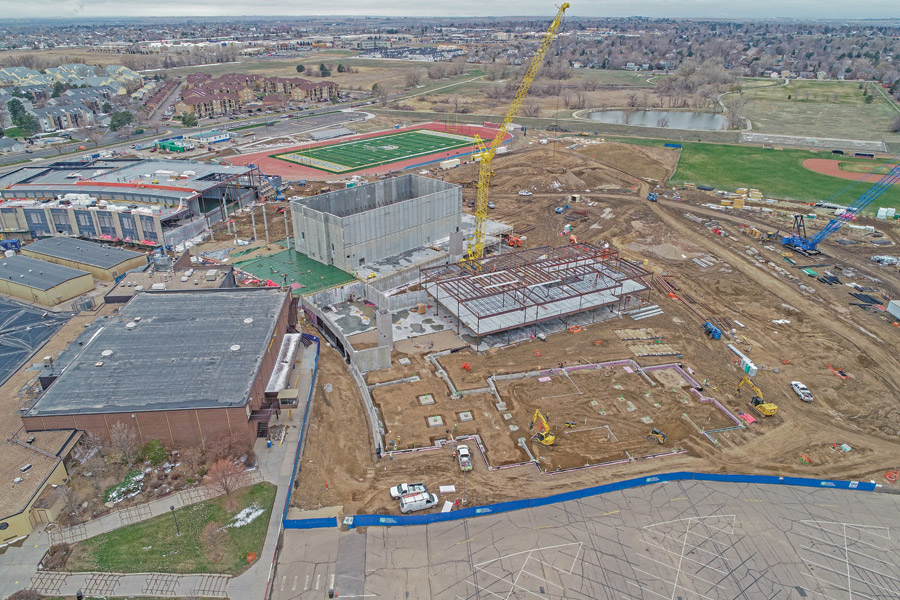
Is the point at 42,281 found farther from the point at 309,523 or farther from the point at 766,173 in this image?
the point at 766,173

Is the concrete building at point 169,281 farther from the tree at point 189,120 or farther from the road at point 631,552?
the tree at point 189,120

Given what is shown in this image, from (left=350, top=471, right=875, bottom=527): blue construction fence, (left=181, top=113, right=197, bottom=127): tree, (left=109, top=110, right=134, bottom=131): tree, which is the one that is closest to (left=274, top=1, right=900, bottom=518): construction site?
(left=350, top=471, right=875, bottom=527): blue construction fence

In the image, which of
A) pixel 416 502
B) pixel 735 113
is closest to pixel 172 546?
pixel 416 502

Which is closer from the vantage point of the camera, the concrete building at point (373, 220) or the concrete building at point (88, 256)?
the concrete building at point (373, 220)

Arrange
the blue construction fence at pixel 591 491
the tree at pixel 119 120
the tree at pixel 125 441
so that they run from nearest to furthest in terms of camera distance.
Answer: the blue construction fence at pixel 591 491, the tree at pixel 125 441, the tree at pixel 119 120

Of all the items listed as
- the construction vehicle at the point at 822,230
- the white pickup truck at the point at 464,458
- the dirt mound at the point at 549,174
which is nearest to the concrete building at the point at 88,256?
the white pickup truck at the point at 464,458

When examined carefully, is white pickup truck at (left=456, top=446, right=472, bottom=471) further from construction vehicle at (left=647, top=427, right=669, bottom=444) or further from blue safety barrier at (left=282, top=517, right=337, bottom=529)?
construction vehicle at (left=647, top=427, right=669, bottom=444)
